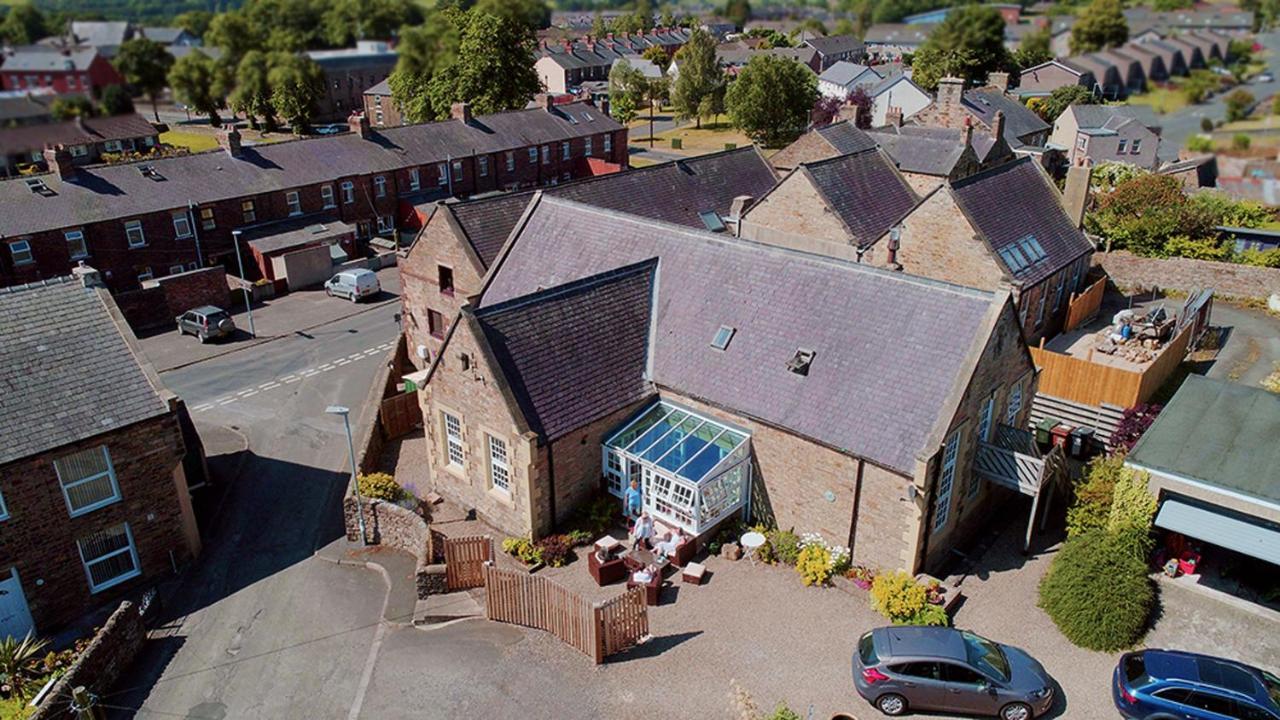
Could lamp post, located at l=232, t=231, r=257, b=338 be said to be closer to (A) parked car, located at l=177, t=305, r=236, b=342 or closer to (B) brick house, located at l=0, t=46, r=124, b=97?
(A) parked car, located at l=177, t=305, r=236, b=342

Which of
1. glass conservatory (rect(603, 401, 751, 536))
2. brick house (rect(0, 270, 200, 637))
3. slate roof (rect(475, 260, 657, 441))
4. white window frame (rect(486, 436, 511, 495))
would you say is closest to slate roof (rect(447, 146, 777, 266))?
A: slate roof (rect(475, 260, 657, 441))

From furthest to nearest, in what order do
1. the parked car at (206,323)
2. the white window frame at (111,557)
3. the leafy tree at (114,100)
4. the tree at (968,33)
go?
the parked car at (206,323), the white window frame at (111,557), the tree at (968,33), the leafy tree at (114,100)

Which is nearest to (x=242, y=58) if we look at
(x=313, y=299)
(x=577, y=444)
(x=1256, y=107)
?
(x=1256, y=107)

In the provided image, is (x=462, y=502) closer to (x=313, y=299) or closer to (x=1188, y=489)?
(x=1188, y=489)

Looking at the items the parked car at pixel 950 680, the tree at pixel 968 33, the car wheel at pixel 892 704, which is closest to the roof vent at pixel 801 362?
the parked car at pixel 950 680

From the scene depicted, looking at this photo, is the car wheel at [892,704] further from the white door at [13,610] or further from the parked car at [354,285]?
the parked car at [354,285]

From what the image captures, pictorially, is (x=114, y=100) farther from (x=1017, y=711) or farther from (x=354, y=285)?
(x=354, y=285)

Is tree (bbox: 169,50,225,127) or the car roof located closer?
tree (bbox: 169,50,225,127)
